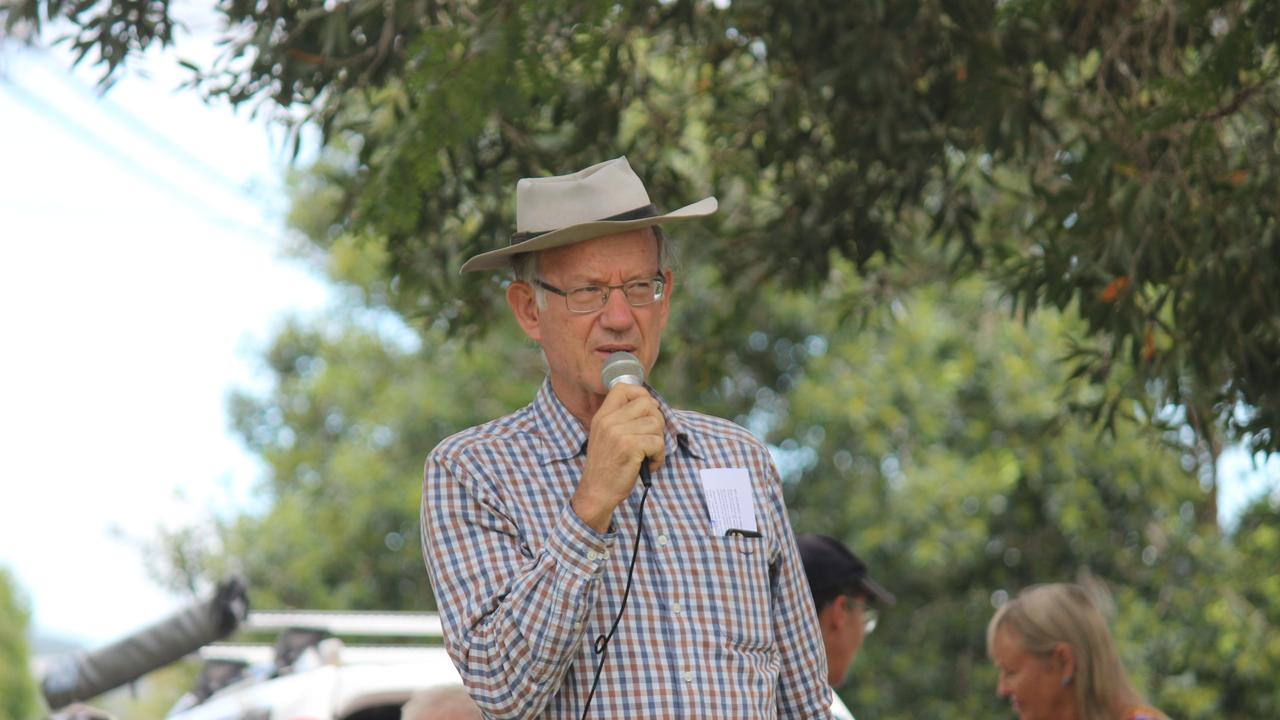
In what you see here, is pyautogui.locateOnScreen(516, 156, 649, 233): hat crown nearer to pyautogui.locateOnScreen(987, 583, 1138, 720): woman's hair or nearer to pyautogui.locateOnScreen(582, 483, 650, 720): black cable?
pyautogui.locateOnScreen(582, 483, 650, 720): black cable

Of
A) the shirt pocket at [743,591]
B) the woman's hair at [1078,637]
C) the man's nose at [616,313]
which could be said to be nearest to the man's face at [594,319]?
the man's nose at [616,313]

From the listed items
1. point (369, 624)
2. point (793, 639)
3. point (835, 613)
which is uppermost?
point (793, 639)

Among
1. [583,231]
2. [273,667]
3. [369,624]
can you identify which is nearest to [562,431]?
[583,231]

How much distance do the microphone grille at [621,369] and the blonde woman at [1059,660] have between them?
2.58 metres

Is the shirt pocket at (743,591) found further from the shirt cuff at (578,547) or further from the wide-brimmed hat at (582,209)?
the wide-brimmed hat at (582,209)

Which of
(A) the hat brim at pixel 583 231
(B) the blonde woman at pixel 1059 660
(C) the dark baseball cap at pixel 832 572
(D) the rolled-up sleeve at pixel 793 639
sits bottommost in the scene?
(B) the blonde woman at pixel 1059 660

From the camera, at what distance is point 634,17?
4988 millimetres

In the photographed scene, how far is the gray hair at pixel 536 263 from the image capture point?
2.76 metres

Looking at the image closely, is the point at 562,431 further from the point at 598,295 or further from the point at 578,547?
the point at 578,547

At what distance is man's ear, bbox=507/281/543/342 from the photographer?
281 cm

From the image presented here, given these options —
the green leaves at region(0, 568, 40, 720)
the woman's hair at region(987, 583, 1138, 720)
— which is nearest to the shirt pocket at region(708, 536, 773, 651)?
the woman's hair at region(987, 583, 1138, 720)

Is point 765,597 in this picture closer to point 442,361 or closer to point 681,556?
point 681,556

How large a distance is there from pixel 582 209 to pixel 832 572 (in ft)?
7.43

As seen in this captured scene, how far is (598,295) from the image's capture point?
2699mm
